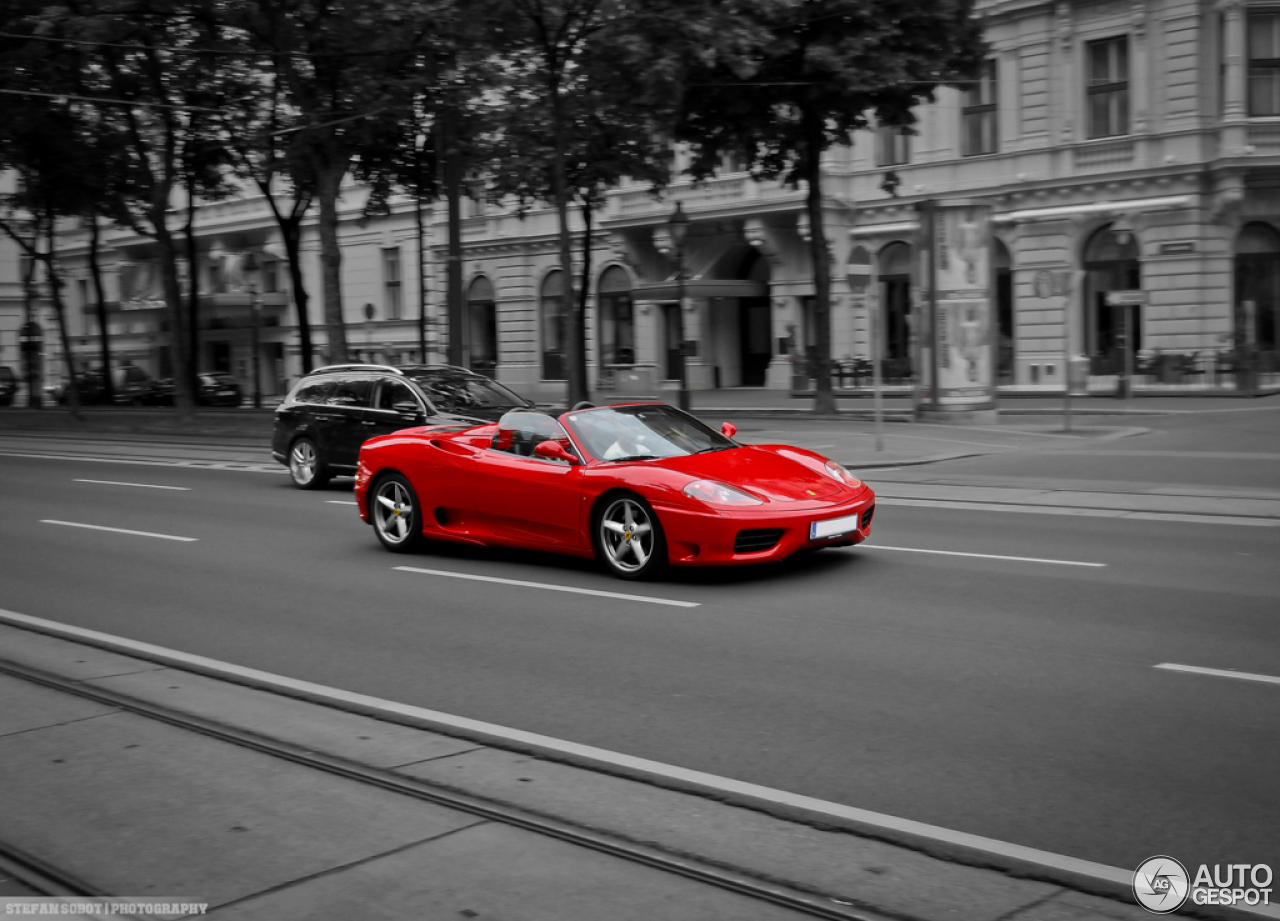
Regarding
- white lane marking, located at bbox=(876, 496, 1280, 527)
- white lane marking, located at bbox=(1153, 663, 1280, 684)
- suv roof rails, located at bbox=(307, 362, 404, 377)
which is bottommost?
white lane marking, located at bbox=(876, 496, 1280, 527)

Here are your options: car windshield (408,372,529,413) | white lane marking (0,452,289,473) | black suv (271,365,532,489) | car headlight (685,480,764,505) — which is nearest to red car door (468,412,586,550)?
car headlight (685,480,764,505)

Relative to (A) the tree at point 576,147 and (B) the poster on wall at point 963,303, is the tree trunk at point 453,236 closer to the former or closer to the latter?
(A) the tree at point 576,147

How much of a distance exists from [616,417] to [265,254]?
49.7m

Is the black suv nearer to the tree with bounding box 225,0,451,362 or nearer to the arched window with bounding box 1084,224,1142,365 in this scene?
the tree with bounding box 225,0,451,362

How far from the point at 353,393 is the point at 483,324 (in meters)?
33.8

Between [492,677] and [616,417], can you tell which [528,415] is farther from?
[492,677]

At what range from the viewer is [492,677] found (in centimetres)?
723

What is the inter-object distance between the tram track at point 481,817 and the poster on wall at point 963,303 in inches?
841

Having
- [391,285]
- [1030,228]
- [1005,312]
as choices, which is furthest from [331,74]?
[391,285]

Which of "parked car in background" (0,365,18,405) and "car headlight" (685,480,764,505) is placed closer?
"car headlight" (685,480,764,505)

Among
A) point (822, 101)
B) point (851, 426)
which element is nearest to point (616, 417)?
point (851, 426)

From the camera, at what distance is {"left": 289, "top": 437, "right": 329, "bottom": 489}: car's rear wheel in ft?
59.0

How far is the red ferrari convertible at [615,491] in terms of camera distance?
9586 mm

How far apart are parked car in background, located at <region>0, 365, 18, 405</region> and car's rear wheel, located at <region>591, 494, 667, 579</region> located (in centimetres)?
5808
